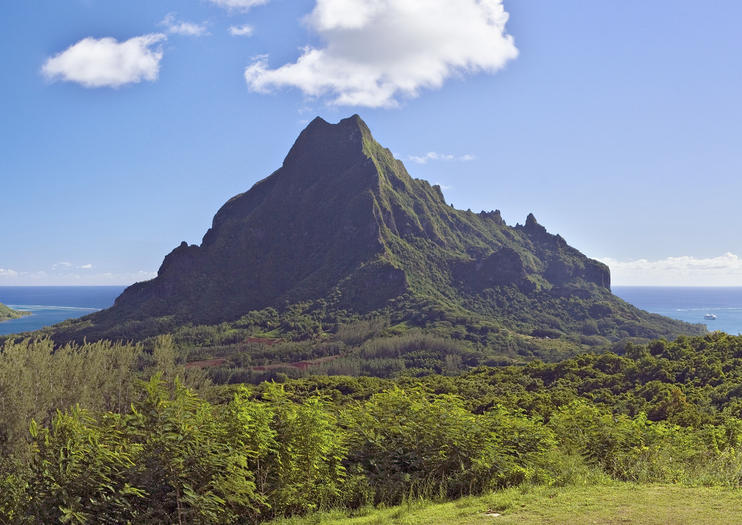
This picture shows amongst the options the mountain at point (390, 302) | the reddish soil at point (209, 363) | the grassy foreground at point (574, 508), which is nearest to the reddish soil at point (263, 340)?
the mountain at point (390, 302)

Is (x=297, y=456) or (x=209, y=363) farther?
(x=209, y=363)

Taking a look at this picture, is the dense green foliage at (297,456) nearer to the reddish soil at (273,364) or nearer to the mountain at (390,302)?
the reddish soil at (273,364)

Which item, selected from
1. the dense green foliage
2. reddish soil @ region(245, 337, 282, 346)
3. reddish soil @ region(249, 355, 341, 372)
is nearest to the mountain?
reddish soil @ region(245, 337, 282, 346)

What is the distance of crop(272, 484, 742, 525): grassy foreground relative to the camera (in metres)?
7.81

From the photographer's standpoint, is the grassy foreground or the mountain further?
the mountain

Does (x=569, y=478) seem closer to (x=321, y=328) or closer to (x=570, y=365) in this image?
(x=570, y=365)

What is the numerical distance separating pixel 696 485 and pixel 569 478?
91.7 inches

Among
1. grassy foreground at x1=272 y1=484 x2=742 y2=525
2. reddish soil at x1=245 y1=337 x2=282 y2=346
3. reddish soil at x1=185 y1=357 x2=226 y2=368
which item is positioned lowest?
reddish soil at x1=185 y1=357 x2=226 y2=368

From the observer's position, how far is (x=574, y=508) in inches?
328

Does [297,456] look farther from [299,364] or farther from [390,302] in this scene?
[390,302]

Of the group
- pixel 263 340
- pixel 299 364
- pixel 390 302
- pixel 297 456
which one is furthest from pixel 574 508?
pixel 390 302

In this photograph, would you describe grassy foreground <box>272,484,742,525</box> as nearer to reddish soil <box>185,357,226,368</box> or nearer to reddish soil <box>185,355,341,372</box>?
reddish soil <box>185,355,341,372</box>

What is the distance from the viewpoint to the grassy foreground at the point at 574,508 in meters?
7.81

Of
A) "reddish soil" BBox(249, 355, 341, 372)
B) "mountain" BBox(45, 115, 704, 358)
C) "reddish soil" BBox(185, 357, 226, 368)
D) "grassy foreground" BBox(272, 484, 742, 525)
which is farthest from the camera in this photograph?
"mountain" BBox(45, 115, 704, 358)
